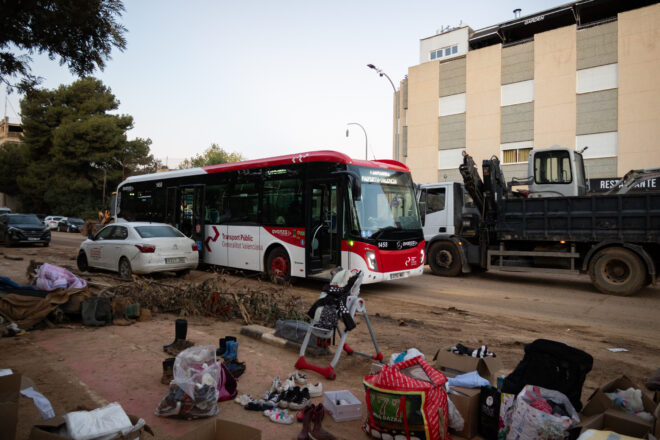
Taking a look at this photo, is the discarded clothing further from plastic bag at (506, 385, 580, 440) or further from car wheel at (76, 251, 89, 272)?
car wheel at (76, 251, 89, 272)

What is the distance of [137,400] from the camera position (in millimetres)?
3828

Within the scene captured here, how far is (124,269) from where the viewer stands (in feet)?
36.2

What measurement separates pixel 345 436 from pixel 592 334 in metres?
5.00

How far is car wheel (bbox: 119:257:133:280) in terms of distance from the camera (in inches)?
426

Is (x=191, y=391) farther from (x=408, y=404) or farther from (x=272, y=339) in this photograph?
(x=272, y=339)

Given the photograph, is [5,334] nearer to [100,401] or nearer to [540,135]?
[100,401]

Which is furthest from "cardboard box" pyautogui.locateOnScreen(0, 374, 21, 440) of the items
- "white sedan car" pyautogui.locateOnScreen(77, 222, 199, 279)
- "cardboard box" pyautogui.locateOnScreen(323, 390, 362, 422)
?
"white sedan car" pyautogui.locateOnScreen(77, 222, 199, 279)

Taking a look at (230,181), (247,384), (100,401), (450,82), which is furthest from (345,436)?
(450,82)

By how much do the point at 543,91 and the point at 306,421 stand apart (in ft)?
107

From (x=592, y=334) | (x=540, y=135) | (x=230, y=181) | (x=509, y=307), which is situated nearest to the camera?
(x=592, y=334)

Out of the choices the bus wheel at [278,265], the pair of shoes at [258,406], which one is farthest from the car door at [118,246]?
the pair of shoes at [258,406]

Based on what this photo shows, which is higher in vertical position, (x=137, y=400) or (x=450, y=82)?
(x=450, y=82)

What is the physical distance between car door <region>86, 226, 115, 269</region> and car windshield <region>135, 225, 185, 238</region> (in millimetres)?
1055

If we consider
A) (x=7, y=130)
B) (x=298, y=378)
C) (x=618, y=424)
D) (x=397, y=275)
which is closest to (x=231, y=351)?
(x=298, y=378)
